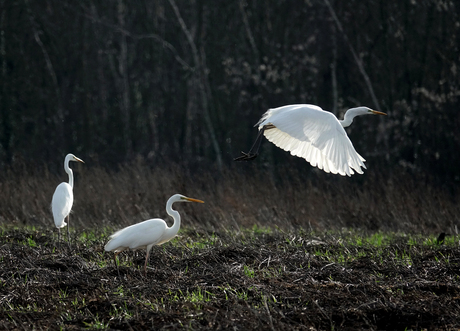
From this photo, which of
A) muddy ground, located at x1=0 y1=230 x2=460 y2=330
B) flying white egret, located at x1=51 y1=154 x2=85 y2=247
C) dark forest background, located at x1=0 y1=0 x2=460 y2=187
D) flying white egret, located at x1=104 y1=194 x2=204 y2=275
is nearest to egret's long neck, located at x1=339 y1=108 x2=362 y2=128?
muddy ground, located at x1=0 y1=230 x2=460 y2=330

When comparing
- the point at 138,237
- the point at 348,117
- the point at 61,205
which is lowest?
the point at 61,205

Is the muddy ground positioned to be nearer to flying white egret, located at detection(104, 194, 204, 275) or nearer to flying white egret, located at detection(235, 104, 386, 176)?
flying white egret, located at detection(104, 194, 204, 275)

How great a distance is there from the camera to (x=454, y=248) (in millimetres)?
6793

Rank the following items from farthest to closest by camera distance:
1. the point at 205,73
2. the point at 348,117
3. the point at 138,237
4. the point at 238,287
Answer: the point at 205,73 → the point at 348,117 → the point at 138,237 → the point at 238,287

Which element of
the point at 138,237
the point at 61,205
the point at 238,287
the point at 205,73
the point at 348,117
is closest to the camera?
the point at 238,287

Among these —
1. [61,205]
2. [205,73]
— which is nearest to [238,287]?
[61,205]

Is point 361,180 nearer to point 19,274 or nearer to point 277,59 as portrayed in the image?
point 277,59

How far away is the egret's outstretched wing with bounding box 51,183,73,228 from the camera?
332 inches

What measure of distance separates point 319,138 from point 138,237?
76.7 inches

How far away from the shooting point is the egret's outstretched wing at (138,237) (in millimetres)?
6230

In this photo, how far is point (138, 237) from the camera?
629 centimetres

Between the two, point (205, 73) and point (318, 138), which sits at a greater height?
point (318, 138)

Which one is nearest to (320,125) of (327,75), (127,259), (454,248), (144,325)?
(454,248)

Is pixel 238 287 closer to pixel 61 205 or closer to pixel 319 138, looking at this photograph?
pixel 319 138
